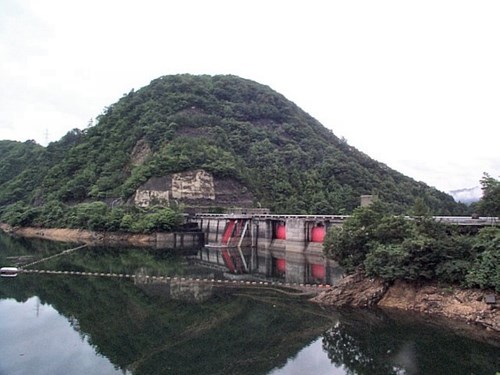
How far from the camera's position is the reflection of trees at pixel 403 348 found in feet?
A: 61.1

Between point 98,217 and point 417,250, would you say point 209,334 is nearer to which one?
point 417,250

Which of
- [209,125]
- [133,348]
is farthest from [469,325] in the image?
[209,125]

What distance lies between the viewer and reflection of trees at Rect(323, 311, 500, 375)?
733 inches

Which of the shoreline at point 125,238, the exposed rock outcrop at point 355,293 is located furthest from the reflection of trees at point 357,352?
the shoreline at point 125,238

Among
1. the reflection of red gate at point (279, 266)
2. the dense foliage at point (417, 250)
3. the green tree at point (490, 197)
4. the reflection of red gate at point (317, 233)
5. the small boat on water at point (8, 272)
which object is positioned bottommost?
the reflection of red gate at point (279, 266)

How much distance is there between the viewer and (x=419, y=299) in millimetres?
25516

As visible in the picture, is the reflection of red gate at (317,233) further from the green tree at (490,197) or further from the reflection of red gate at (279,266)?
the green tree at (490,197)

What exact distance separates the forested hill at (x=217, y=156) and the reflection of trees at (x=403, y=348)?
174 feet

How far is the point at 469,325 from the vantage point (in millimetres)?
22422

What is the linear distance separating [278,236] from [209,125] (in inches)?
1909

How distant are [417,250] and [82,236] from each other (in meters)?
61.8

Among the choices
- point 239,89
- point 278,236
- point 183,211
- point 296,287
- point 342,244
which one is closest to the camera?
point 342,244

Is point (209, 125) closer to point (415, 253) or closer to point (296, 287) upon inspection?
point (296, 287)

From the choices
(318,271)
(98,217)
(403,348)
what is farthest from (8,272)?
(98,217)
